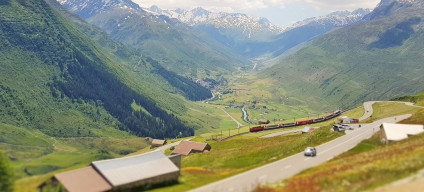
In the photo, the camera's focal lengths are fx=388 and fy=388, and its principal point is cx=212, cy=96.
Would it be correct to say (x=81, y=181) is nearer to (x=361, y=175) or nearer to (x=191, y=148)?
(x=361, y=175)

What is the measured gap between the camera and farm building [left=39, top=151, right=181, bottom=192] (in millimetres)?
63781

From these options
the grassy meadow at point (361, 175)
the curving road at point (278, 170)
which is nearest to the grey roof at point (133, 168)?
the curving road at point (278, 170)

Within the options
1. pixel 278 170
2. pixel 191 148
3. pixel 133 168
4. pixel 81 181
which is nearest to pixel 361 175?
pixel 278 170

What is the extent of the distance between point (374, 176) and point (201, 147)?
109m

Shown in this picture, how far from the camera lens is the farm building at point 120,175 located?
209 ft

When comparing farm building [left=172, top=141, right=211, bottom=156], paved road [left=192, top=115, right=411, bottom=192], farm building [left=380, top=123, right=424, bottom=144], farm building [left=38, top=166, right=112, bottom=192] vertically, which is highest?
farm building [left=380, top=123, right=424, bottom=144]

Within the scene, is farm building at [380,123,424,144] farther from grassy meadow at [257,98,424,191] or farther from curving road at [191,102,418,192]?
grassy meadow at [257,98,424,191]

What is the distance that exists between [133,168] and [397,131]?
58.5 metres

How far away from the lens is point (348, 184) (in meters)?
50.0

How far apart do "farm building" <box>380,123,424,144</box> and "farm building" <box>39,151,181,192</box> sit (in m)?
46.5

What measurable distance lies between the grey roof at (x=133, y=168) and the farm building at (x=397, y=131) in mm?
46945

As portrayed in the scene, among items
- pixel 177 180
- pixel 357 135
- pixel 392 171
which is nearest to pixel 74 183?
pixel 177 180

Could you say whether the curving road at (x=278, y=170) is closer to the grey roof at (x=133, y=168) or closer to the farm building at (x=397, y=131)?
the farm building at (x=397, y=131)

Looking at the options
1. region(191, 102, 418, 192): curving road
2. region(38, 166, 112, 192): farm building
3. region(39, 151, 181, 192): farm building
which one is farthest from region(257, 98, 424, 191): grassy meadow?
region(38, 166, 112, 192): farm building
